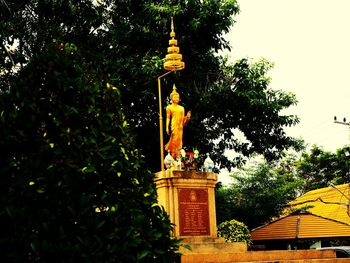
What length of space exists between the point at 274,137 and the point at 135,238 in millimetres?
18896

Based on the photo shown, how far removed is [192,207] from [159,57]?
8035 mm

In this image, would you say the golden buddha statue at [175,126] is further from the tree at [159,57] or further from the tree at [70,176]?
the tree at [70,176]

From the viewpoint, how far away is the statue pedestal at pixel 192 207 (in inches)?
492

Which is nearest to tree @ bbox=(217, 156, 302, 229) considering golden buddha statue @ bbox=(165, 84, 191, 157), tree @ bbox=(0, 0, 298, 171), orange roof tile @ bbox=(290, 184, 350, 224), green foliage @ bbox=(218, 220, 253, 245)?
orange roof tile @ bbox=(290, 184, 350, 224)

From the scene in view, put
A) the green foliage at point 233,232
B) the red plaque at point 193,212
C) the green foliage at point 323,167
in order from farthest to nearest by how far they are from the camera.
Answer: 1. the green foliage at point 323,167
2. the green foliage at point 233,232
3. the red plaque at point 193,212

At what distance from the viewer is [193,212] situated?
12.8 meters

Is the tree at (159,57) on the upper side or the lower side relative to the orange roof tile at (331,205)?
upper

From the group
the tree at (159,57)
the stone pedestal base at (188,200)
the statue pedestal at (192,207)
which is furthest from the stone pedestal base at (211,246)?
the tree at (159,57)

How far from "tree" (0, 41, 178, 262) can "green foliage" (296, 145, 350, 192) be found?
36.4 m

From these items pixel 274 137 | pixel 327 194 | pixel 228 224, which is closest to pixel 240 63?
pixel 274 137

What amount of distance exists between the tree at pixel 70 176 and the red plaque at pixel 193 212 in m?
8.12

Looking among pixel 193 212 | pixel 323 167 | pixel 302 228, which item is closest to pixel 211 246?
pixel 193 212

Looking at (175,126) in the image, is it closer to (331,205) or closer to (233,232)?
(233,232)

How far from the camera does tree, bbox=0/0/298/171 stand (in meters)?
19.3
